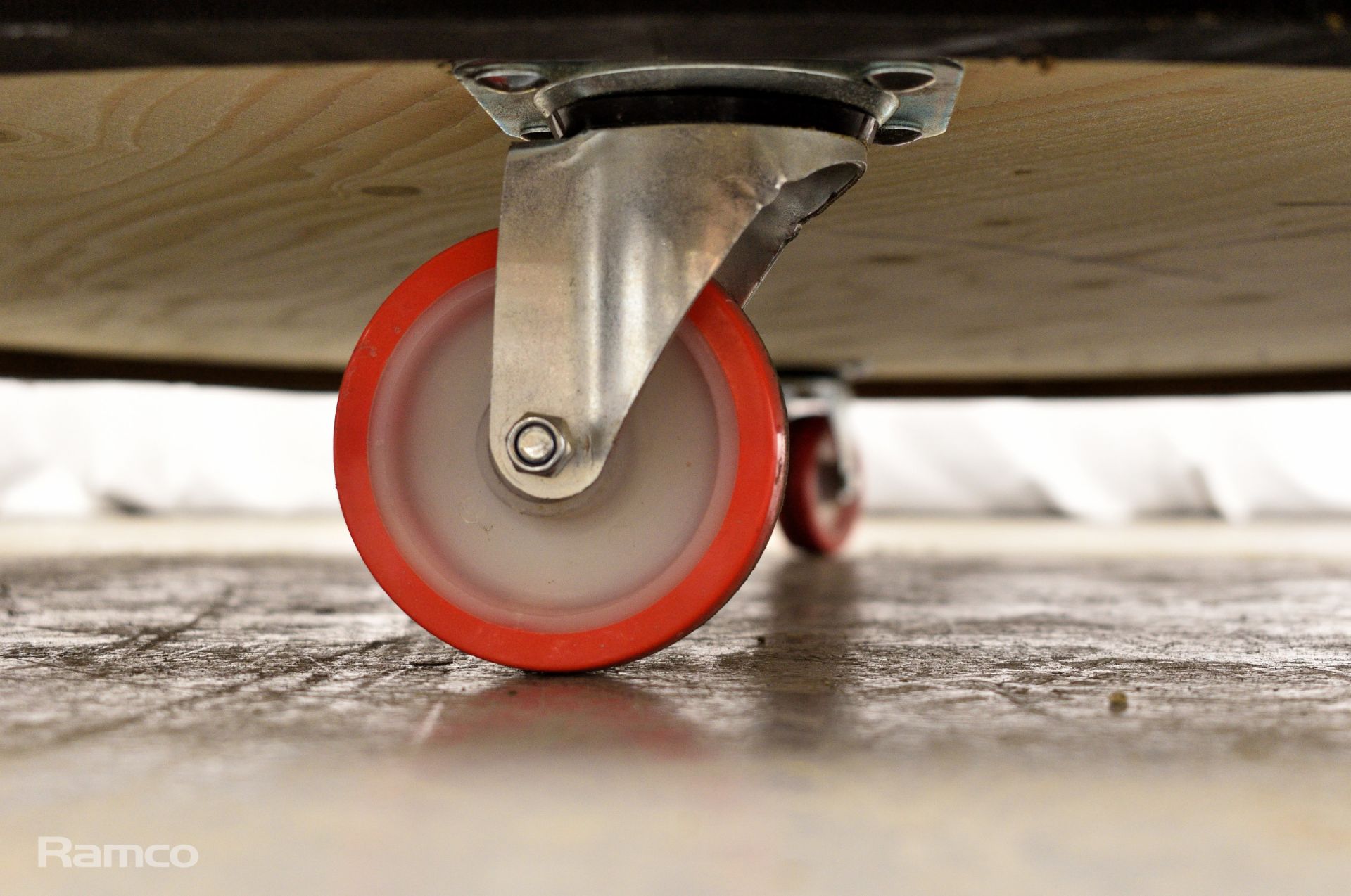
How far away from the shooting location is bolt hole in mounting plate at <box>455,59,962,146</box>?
0.87 meters

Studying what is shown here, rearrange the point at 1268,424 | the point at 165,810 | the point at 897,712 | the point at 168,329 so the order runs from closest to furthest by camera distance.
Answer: the point at 165,810
the point at 897,712
the point at 168,329
the point at 1268,424

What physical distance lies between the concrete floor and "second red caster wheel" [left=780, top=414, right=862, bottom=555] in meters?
1.18

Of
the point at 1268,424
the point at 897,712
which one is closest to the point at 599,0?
the point at 897,712

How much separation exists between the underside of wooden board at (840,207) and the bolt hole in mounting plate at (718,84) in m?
0.03

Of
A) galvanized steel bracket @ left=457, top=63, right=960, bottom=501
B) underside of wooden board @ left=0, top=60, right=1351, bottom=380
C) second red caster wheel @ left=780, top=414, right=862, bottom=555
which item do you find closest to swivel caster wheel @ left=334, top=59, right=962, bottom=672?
galvanized steel bracket @ left=457, top=63, right=960, bottom=501

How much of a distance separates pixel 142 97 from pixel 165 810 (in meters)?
0.54

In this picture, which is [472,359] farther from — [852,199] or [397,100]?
[852,199]

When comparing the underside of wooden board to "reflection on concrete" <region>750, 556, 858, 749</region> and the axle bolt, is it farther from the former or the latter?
"reflection on concrete" <region>750, 556, 858, 749</region>

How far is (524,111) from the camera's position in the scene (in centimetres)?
97

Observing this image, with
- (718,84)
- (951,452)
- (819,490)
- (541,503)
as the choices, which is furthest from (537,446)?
(951,452)

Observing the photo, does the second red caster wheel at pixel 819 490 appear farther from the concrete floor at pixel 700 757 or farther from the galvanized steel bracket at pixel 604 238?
the galvanized steel bracket at pixel 604 238

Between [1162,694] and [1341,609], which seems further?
[1341,609]

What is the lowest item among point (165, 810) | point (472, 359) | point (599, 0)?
point (165, 810)

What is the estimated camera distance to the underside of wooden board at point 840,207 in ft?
3.10
